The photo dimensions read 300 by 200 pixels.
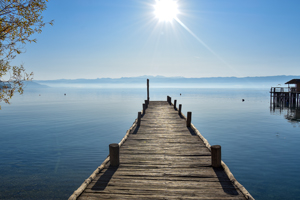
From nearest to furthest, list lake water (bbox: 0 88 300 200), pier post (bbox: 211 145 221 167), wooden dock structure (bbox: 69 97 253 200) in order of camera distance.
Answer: wooden dock structure (bbox: 69 97 253 200), pier post (bbox: 211 145 221 167), lake water (bbox: 0 88 300 200)

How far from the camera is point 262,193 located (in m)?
10.3

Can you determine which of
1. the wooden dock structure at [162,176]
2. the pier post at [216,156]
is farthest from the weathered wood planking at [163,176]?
the pier post at [216,156]

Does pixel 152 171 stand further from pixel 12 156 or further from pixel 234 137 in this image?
pixel 234 137

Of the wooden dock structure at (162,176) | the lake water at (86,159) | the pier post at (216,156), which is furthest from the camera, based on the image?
the lake water at (86,159)

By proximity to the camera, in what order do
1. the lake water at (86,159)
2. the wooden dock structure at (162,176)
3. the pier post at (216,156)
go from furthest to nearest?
the lake water at (86,159) → the pier post at (216,156) → the wooden dock structure at (162,176)

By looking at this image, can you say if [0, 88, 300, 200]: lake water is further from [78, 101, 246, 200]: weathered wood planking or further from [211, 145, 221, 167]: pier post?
[211, 145, 221, 167]: pier post

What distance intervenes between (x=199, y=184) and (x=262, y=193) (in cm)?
617

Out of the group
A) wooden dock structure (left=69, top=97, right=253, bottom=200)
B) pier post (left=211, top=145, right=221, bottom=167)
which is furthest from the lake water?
pier post (left=211, top=145, right=221, bottom=167)

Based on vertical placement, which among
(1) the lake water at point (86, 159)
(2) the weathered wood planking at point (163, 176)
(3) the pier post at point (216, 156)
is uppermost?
(3) the pier post at point (216, 156)

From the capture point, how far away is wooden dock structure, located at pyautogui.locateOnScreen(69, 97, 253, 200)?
5.61 m

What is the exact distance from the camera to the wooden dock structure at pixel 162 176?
221 inches

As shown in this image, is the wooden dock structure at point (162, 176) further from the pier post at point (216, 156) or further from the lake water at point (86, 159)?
the lake water at point (86, 159)

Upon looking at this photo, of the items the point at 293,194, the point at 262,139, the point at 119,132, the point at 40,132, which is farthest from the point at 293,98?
the point at 40,132

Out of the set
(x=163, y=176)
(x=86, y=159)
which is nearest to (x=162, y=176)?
(x=163, y=176)
